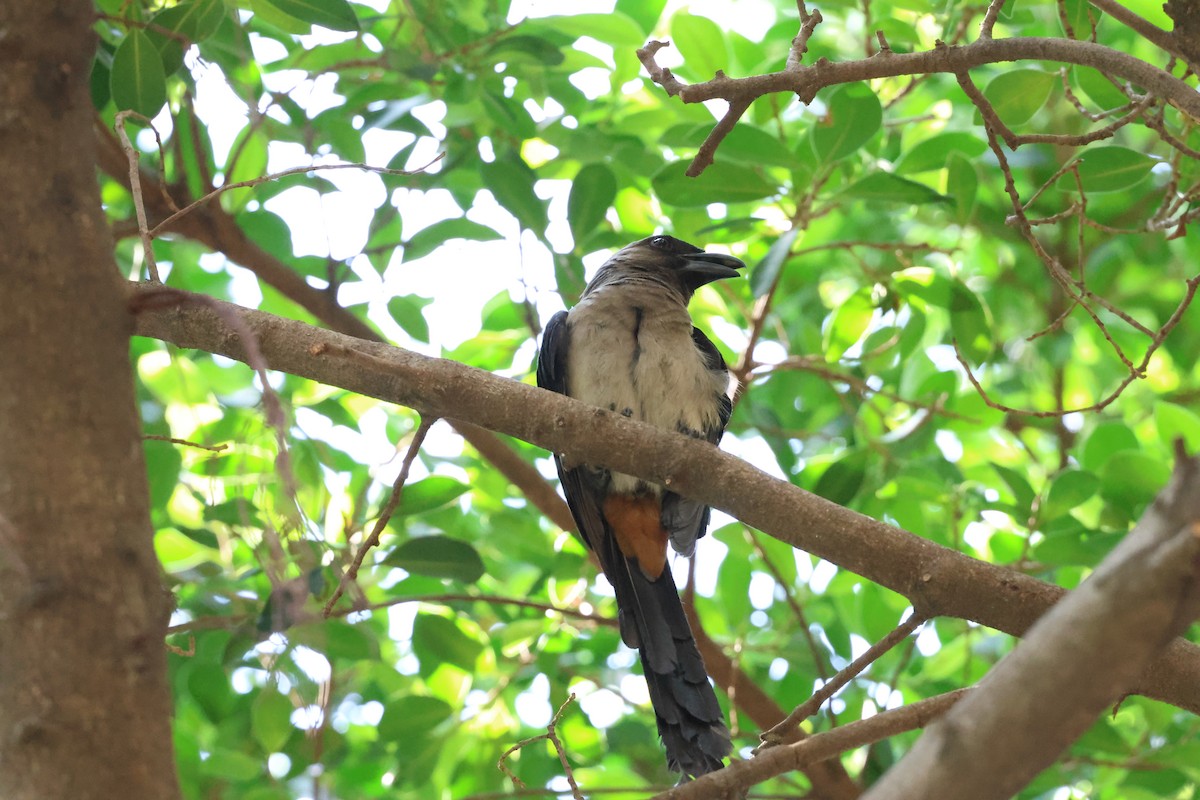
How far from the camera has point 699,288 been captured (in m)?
4.64

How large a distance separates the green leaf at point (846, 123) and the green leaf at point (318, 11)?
149 centimetres

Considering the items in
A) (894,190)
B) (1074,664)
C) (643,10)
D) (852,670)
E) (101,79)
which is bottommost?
(1074,664)

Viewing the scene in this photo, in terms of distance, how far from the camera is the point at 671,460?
2453mm

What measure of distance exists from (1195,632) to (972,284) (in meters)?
2.41

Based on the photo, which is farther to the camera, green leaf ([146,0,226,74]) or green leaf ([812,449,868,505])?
green leaf ([812,449,868,505])

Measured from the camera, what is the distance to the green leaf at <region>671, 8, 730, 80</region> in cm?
386

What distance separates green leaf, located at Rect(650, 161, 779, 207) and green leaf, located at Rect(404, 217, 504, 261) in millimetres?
842

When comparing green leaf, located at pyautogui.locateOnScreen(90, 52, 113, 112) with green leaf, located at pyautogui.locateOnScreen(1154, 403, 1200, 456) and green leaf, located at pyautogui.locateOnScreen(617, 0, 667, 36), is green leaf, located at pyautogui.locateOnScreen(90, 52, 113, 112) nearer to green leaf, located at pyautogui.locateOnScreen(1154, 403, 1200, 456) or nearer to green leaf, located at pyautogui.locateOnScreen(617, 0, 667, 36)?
green leaf, located at pyautogui.locateOnScreen(617, 0, 667, 36)

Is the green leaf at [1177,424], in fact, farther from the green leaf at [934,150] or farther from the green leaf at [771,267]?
the green leaf at [771,267]

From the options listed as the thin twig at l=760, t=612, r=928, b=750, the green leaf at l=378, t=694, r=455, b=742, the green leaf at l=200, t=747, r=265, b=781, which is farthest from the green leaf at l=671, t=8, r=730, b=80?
the green leaf at l=200, t=747, r=265, b=781

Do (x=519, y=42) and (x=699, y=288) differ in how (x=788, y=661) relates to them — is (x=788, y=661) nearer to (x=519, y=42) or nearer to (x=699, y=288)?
(x=699, y=288)

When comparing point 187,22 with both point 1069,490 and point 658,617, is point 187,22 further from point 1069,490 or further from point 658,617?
point 1069,490

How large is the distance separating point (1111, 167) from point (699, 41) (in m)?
1.48

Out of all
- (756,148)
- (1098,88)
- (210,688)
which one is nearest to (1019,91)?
(1098,88)
